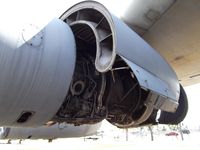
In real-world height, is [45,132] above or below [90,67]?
below

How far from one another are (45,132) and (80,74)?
258 cm

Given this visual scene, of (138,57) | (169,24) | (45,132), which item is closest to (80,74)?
(138,57)

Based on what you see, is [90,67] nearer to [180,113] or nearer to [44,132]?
[180,113]

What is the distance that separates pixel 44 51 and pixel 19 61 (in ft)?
0.70

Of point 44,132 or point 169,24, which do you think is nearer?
point 169,24

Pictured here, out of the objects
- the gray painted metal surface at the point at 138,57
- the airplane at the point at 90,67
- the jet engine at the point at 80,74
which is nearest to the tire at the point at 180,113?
the airplane at the point at 90,67

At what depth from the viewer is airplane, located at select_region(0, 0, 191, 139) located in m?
1.76

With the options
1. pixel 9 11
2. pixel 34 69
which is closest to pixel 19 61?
pixel 34 69

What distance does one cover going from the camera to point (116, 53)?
1.92 meters

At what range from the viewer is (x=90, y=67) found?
8.16 ft

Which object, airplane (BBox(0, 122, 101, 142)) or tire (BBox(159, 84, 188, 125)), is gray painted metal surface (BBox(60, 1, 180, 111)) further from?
airplane (BBox(0, 122, 101, 142))

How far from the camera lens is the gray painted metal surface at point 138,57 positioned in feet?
6.54

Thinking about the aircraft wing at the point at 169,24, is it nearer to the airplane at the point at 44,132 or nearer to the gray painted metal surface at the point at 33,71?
the gray painted metal surface at the point at 33,71

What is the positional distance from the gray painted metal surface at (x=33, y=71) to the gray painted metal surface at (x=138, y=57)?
14.6 inches
